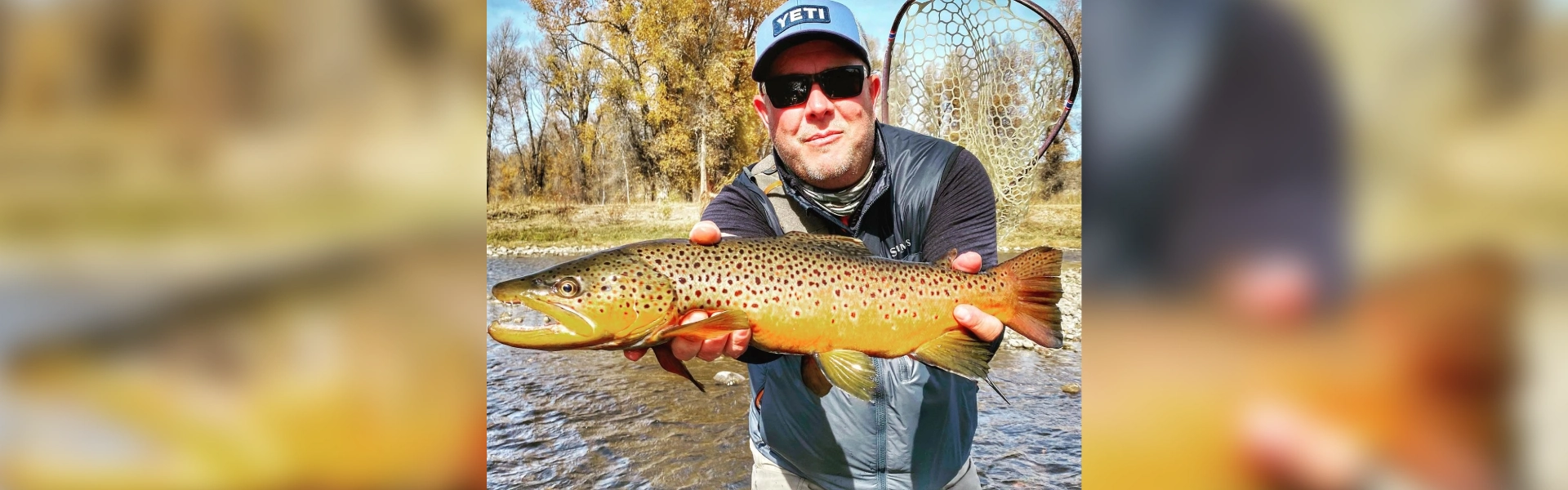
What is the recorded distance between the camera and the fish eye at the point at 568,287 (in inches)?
43.4

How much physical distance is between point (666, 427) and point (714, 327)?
3.94 meters

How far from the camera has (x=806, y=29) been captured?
151cm

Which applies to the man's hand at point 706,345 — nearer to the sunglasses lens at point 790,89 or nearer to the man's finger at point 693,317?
the man's finger at point 693,317

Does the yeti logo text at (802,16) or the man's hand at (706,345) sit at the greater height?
the yeti logo text at (802,16)

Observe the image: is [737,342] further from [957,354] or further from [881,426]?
[881,426]

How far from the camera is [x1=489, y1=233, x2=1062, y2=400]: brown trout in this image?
1.11m

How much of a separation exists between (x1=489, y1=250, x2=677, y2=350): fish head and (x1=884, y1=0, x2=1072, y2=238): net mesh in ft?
10.1

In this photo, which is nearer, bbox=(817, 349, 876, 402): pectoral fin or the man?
bbox=(817, 349, 876, 402): pectoral fin

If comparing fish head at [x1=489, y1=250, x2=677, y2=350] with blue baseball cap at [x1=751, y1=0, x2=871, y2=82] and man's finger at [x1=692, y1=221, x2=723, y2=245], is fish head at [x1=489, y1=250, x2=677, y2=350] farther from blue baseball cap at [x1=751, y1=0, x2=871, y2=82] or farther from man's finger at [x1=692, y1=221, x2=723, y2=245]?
blue baseball cap at [x1=751, y1=0, x2=871, y2=82]

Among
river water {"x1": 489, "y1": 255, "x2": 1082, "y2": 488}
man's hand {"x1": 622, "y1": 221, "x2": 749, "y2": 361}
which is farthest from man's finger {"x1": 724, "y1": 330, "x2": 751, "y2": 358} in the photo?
river water {"x1": 489, "y1": 255, "x2": 1082, "y2": 488}
